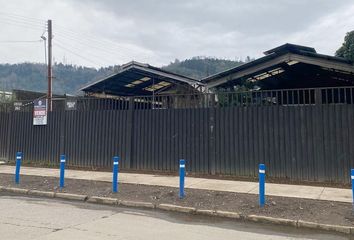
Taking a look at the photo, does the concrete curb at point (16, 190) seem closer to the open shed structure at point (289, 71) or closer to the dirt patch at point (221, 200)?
the dirt patch at point (221, 200)

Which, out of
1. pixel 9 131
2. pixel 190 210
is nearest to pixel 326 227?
pixel 190 210

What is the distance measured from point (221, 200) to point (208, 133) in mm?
4170

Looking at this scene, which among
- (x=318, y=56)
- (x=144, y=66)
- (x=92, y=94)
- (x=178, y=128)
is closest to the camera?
(x=178, y=128)

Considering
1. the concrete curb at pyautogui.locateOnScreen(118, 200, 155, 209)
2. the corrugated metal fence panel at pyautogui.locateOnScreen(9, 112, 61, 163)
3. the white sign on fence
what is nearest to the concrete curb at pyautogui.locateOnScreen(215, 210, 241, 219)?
the concrete curb at pyautogui.locateOnScreen(118, 200, 155, 209)

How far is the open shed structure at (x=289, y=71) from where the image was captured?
15.2 m

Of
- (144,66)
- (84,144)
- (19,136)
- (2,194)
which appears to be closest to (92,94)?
(144,66)

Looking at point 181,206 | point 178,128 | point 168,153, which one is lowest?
point 181,206

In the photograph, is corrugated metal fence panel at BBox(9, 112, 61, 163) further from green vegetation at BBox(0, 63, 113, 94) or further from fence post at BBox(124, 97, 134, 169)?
green vegetation at BBox(0, 63, 113, 94)

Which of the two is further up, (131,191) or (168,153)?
(168,153)

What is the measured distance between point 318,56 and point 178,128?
251 inches

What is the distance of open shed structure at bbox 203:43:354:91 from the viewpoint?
49.7 feet

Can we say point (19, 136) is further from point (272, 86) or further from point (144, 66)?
point (272, 86)

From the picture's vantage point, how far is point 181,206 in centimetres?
909

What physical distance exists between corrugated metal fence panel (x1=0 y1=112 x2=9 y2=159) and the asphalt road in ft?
31.9
